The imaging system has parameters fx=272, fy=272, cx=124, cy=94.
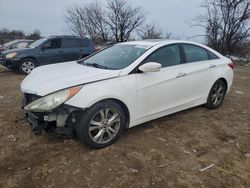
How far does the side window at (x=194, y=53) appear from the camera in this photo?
5078mm

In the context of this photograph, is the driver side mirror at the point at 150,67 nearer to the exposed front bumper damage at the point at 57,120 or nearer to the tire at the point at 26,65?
the exposed front bumper damage at the point at 57,120

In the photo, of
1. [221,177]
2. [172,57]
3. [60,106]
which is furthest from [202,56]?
[60,106]

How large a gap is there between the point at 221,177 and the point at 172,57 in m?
2.28

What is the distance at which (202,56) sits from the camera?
5418 mm

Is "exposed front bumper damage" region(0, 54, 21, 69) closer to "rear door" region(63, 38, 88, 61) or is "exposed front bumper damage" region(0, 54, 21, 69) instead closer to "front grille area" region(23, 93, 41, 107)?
"rear door" region(63, 38, 88, 61)

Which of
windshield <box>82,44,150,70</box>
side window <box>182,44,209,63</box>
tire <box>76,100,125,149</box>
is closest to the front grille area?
tire <box>76,100,125,149</box>

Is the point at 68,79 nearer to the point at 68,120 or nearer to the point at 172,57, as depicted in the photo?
the point at 68,120

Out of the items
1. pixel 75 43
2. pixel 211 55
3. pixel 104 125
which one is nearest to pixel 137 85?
pixel 104 125

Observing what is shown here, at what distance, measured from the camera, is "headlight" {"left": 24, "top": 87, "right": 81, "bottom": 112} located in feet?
11.4

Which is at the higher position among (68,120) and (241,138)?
(68,120)

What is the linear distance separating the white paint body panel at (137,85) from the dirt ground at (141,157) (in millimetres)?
390

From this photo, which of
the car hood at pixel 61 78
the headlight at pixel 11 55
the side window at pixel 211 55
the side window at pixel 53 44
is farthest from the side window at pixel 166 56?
the headlight at pixel 11 55

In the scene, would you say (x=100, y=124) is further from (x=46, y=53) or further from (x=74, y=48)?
(x=74, y=48)

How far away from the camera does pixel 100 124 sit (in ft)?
12.4
